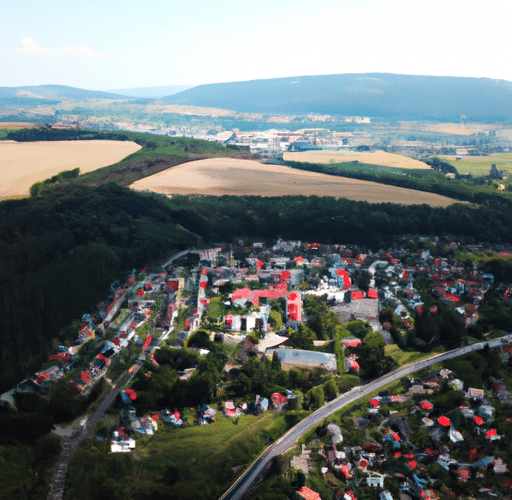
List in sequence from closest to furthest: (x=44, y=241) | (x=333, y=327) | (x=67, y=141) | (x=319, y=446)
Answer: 1. (x=319, y=446)
2. (x=333, y=327)
3. (x=44, y=241)
4. (x=67, y=141)

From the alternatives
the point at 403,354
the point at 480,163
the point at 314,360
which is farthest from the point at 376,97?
the point at 314,360

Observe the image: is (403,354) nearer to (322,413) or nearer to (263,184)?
(322,413)

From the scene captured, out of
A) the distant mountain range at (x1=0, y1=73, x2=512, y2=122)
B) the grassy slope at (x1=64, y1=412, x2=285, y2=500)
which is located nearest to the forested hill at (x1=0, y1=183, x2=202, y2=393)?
the grassy slope at (x1=64, y1=412, x2=285, y2=500)

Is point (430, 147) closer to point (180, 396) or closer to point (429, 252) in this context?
point (429, 252)

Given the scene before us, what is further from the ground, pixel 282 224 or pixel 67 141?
pixel 67 141

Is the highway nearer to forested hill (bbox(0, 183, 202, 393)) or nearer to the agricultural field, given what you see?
forested hill (bbox(0, 183, 202, 393))

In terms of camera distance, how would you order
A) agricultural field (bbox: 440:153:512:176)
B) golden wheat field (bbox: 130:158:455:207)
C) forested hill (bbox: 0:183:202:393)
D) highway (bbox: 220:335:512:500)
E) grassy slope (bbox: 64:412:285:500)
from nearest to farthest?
grassy slope (bbox: 64:412:285:500) → highway (bbox: 220:335:512:500) → forested hill (bbox: 0:183:202:393) → golden wheat field (bbox: 130:158:455:207) → agricultural field (bbox: 440:153:512:176)

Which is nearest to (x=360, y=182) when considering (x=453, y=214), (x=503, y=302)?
(x=453, y=214)
